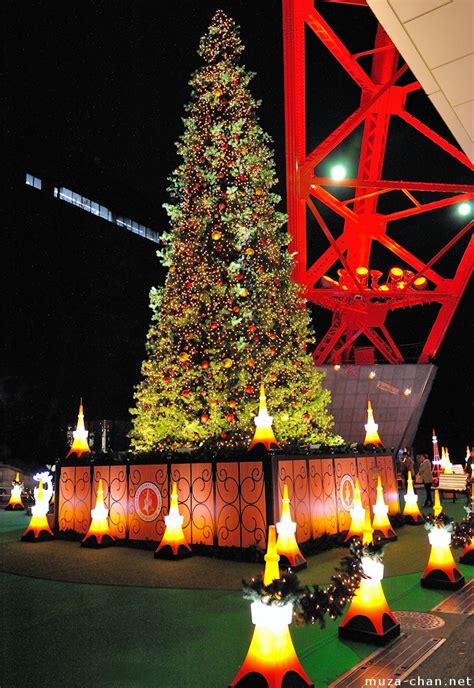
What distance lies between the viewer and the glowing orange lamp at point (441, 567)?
6758 mm

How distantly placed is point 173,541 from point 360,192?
1817 centimetres

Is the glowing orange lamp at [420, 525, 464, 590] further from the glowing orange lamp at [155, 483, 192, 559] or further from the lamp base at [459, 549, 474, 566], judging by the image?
the glowing orange lamp at [155, 483, 192, 559]

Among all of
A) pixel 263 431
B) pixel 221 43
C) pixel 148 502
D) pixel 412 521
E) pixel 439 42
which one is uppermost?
pixel 221 43

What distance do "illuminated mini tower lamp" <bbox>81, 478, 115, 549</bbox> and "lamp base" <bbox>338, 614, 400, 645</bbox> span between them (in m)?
6.46

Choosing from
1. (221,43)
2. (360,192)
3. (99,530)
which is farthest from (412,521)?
(360,192)

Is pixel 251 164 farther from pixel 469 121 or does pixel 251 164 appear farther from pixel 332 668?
pixel 332 668

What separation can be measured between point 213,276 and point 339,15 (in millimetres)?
12849

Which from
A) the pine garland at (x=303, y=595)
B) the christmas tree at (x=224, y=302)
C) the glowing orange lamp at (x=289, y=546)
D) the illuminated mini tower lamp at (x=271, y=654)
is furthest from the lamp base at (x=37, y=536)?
the illuminated mini tower lamp at (x=271, y=654)

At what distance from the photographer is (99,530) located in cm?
1064

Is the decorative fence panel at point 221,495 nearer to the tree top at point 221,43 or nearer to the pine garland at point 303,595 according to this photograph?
the pine garland at point 303,595

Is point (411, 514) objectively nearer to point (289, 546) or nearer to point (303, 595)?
point (289, 546)

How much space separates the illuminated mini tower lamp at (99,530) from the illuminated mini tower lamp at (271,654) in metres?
7.28

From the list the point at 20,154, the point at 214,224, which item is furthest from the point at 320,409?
the point at 20,154

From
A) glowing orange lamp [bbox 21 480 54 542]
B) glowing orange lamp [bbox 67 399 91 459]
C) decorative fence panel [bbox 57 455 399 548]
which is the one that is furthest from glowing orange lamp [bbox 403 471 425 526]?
glowing orange lamp [bbox 21 480 54 542]
